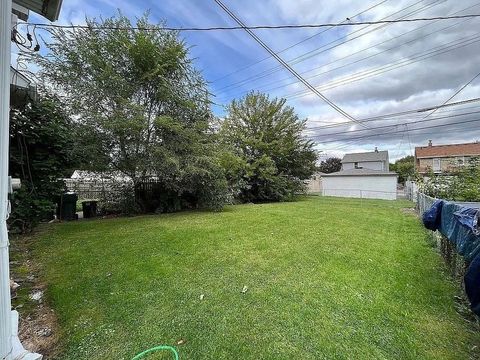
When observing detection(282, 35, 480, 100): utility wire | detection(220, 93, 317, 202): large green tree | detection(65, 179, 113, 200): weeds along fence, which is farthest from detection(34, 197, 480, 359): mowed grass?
detection(220, 93, 317, 202): large green tree

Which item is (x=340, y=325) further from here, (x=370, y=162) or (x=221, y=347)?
(x=370, y=162)

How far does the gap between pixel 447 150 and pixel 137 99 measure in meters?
38.7

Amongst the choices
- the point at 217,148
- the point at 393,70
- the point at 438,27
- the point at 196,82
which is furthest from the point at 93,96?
the point at 393,70

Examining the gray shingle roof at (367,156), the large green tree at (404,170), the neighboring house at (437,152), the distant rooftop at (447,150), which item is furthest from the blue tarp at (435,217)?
the gray shingle roof at (367,156)

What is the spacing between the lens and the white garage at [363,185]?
2383cm

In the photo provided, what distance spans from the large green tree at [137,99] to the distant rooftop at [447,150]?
34.1 m

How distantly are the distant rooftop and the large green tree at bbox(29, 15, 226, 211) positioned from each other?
34058mm

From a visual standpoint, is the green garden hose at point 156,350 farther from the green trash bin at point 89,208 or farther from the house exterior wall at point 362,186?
the house exterior wall at point 362,186

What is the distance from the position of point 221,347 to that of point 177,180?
7653 millimetres

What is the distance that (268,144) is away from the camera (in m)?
18.3

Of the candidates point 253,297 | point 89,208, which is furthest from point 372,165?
point 253,297

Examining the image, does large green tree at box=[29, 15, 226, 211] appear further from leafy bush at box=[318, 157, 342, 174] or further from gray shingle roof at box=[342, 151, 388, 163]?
leafy bush at box=[318, 157, 342, 174]

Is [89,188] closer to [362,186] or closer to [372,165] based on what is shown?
[362,186]

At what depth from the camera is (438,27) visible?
9.48 meters
